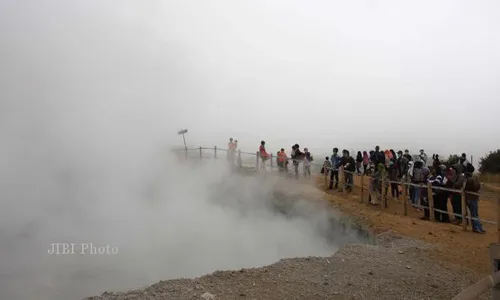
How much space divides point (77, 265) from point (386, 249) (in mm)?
5528

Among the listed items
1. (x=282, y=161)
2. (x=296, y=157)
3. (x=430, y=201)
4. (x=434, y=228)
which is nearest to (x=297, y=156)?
(x=296, y=157)

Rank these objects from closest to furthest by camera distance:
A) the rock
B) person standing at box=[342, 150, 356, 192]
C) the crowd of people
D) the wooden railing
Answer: the wooden railing → the rock → the crowd of people → person standing at box=[342, 150, 356, 192]

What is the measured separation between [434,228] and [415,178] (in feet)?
7.59

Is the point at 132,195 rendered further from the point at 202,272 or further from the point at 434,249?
the point at 434,249

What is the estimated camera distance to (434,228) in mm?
7879

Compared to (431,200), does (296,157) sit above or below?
above

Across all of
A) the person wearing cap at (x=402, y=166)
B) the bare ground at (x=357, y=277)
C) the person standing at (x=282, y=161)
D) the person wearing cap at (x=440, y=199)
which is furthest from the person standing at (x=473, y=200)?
the person standing at (x=282, y=161)

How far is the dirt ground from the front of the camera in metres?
5.96

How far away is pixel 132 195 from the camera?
34.6ft

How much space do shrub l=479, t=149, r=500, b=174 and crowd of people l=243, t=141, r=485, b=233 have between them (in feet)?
29.5

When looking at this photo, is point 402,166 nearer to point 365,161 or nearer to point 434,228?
point 365,161

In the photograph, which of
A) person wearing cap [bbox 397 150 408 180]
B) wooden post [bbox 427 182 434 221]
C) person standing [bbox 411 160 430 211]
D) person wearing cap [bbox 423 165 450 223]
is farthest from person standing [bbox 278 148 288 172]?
wooden post [bbox 427 182 434 221]

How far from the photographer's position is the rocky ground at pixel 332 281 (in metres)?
4.43

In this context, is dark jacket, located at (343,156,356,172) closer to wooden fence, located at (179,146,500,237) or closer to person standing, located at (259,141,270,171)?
wooden fence, located at (179,146,500,237)
